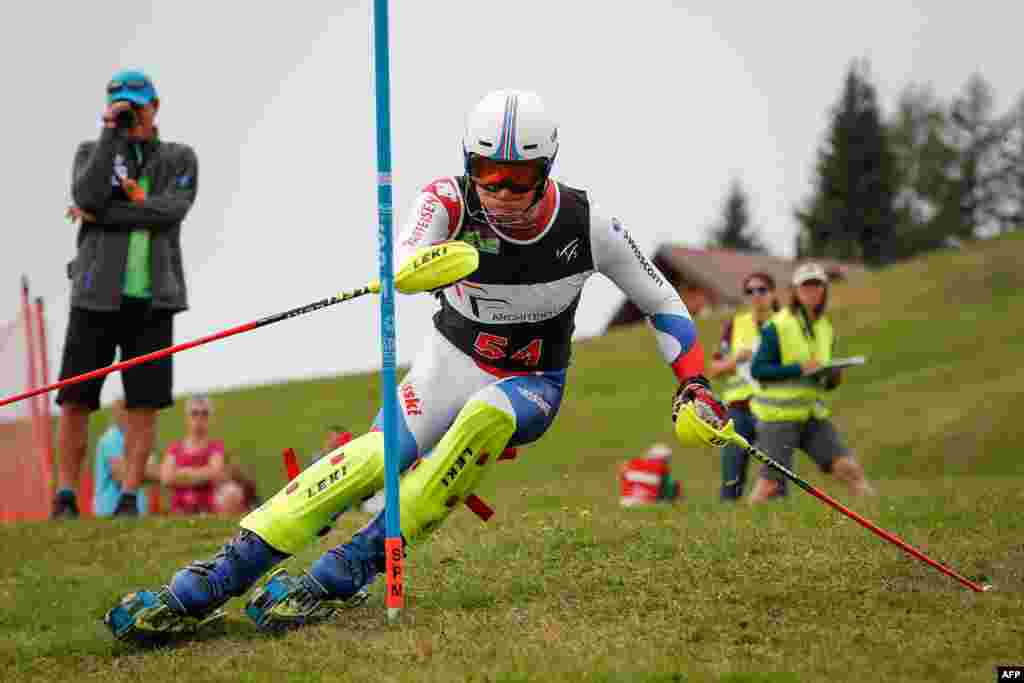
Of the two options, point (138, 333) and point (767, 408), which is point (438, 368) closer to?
point (138, 333)

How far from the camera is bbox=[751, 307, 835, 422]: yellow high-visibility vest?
1412 cm

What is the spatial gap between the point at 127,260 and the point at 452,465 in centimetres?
521

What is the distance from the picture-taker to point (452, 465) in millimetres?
7258

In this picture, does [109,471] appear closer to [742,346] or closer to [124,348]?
[124,348]

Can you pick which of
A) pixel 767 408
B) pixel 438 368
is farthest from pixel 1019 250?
pixel 438 368

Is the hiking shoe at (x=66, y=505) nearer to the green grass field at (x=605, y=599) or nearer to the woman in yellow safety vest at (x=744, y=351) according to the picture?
the green grass field at (x=605, y=599)

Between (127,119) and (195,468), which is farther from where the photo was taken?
(195,468)

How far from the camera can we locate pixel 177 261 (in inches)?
466

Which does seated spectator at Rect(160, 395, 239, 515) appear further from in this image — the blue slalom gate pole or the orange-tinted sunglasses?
the orange-tinted sunglasses

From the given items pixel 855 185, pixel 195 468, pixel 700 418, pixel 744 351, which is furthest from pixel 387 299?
pixel 855 185

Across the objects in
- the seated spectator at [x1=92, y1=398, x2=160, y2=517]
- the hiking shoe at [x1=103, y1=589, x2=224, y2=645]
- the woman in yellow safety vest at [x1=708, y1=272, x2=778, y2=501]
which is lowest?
the seated spectator at [x1=92, y1=398, x2=160, y2=517]

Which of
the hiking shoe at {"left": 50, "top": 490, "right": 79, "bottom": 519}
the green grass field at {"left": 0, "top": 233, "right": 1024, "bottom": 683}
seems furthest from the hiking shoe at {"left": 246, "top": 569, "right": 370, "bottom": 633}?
the hiking shoe at {"left": 50, "top": 490, "right": 79, "bottom": 519}

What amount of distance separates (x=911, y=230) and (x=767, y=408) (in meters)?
76.7

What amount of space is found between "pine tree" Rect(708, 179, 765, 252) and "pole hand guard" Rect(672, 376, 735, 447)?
308ft
